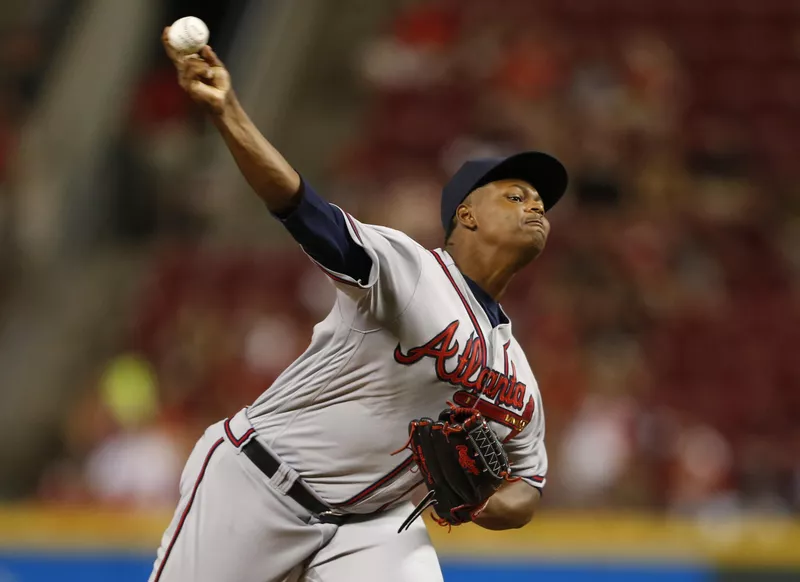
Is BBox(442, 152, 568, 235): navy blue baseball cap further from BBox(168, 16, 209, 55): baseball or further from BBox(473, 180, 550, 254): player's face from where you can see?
BBox(168, 16, 209, 55): baseball

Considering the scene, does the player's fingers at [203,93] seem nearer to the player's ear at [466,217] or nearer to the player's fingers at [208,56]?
the player's fingers at [208,56]

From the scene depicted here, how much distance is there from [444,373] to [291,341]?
436 cm

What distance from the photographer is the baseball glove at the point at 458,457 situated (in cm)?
286

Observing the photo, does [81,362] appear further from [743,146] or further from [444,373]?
[444,373]

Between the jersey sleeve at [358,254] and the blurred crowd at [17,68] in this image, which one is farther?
the blurred crowd at [17,68]

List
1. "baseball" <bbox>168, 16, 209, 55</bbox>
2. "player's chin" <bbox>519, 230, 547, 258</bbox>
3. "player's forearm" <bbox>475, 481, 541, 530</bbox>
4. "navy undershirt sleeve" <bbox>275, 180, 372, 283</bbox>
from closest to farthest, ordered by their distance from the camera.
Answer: "baseball" <bbox>168, 16, 209, 55</bbox>
"navy undershirt sleeve" <bbox>275, 180, 372, 283</bbox>
"player's chin" <bbox>519, 230, 547, 258</bbox>
"player's forearm" <bbox>475, 481, 541, 530</bbox>

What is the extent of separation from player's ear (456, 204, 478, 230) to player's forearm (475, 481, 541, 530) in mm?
698

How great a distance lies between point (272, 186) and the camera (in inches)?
96.9

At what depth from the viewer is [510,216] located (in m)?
3.04

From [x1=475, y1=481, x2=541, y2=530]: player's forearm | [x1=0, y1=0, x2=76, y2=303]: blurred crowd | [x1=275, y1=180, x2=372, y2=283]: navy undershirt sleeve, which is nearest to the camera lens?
[x1=275, y1=180, x2=372, y2=283]: navy undershirt sleeve

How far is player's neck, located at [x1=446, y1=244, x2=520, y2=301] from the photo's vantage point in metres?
3.06

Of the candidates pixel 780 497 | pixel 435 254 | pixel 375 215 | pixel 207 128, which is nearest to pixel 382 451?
pixel 435 254

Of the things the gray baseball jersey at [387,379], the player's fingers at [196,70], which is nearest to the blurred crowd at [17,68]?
the gray baseball jersey at [387,379]

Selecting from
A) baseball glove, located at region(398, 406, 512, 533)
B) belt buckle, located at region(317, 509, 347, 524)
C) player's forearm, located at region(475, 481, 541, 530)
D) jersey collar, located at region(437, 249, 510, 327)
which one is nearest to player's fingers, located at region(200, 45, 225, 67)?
jersey collar, located at region(437, 249, 510, 327)
